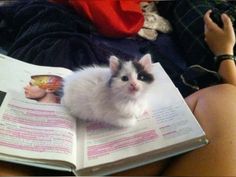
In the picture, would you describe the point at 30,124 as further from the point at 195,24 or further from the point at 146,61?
the point at 195,24

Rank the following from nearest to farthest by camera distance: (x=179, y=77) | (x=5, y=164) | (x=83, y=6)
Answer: (x=5, y=164) < (x=179, y=77) < (x=83, y=6)

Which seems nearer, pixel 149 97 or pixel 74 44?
pixel 149 97

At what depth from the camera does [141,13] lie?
0.93 m

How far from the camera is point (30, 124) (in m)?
0.58

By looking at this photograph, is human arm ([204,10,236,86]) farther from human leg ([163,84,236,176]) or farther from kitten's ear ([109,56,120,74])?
kitten's ear ([109,56,120,74])

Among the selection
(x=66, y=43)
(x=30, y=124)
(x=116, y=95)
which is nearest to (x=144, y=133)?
(x=116, y=95)

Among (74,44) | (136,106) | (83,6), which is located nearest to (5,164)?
(136,106)

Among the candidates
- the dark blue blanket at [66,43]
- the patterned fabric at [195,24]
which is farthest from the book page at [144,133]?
the patterned fabric at [195,24]

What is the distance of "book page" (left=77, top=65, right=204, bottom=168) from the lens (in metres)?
0.55

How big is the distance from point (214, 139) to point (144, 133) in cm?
12

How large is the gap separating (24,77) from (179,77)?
0.36 metres

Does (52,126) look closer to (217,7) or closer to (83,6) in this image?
(83,6)

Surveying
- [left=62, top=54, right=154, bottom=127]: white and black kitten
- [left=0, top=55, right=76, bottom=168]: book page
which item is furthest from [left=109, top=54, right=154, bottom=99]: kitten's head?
[left=0, top=55, right=76, bottom=168]: book page

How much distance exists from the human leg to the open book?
0.08 feet
